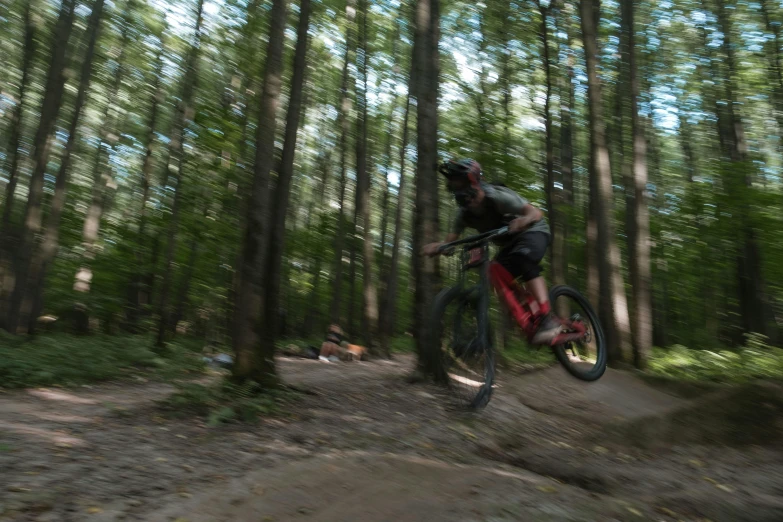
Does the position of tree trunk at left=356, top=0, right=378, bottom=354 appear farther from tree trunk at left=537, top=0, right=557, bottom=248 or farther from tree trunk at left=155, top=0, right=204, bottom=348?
tree trunk at left=537, top=0, right=557, bottom=248

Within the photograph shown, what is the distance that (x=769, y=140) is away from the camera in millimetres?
22844

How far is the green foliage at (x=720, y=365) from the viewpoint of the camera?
31.0 ft

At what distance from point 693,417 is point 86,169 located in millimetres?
25509

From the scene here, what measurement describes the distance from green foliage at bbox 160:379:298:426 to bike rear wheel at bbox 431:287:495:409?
179cm

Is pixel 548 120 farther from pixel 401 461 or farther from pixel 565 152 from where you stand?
pixel 401 461

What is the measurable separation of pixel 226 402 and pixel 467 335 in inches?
95.9

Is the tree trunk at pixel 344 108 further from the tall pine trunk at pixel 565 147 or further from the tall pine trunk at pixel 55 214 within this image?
the tall pine trunk at pixel 55 214

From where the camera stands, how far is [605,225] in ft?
32.6

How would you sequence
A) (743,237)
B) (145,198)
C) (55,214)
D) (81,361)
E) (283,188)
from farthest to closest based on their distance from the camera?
1. (145,198)
2. (743,237)
3. (55,214)
4. (81,361)
5. (283,188)

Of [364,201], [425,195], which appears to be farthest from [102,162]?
[425,195]

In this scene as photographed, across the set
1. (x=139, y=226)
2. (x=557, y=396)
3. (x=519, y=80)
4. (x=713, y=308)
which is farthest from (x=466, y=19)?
(x=713, y=308)

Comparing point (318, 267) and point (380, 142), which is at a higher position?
point (380, 142)

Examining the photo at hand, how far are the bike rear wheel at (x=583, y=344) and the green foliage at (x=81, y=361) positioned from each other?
22.3 feet

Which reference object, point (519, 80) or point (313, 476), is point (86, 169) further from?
point (313, 476)
